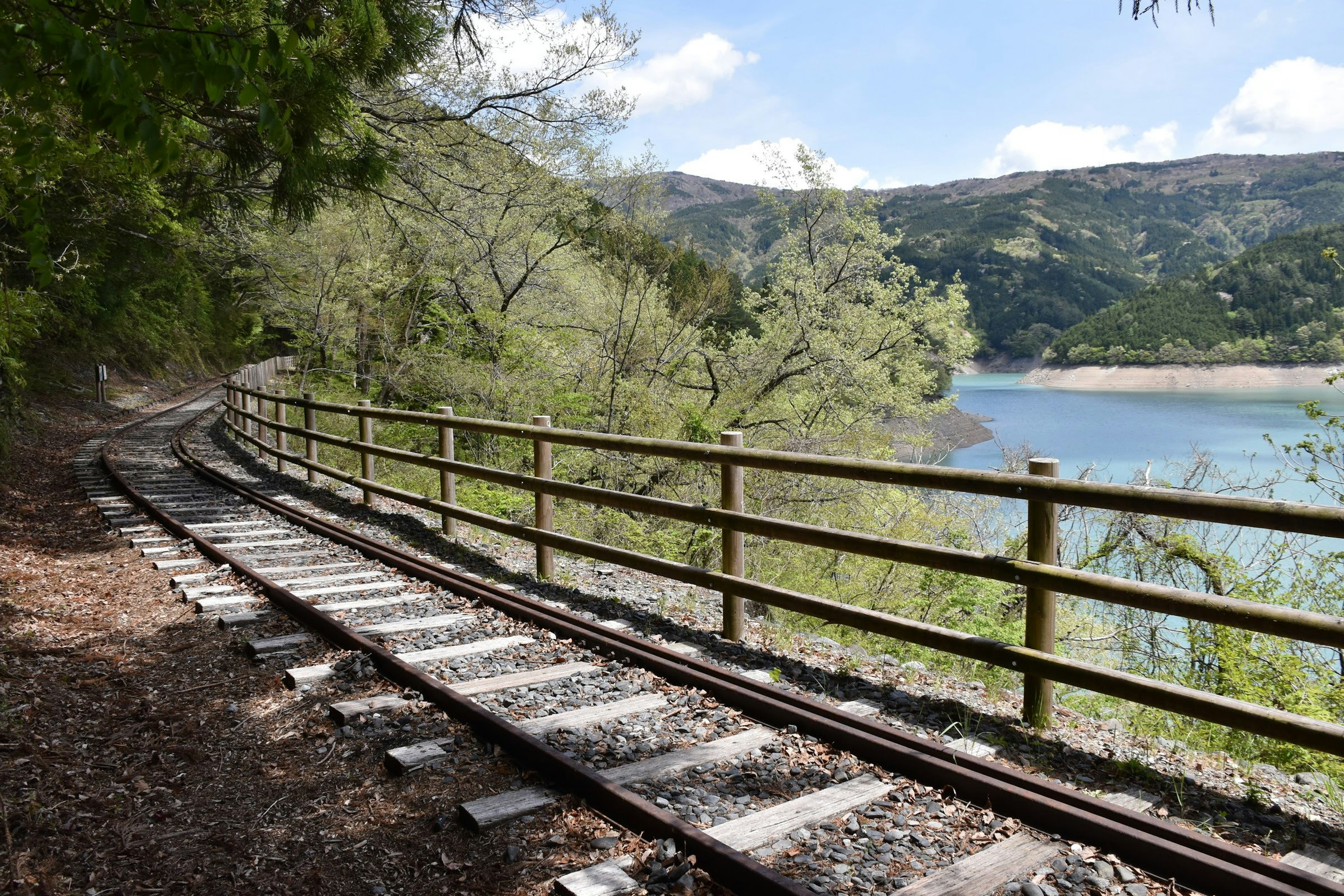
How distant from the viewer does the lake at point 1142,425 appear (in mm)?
30003

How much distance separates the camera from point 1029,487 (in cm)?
378

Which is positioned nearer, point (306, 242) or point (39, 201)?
point (39, 201)

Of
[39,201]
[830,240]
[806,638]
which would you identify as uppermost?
[830,240]

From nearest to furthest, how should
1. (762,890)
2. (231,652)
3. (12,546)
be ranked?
1. (762,890)
2. (231,652)
3. (12,546)

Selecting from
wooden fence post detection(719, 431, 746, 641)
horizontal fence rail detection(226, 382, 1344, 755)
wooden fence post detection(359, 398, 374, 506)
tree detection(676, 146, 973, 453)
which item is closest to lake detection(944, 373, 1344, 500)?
tree detection(676, 146, 973, 453)

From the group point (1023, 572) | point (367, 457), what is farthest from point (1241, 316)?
point (1023, 572)

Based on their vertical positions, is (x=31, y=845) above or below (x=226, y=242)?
below

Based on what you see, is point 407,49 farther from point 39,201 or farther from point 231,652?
point 231,652

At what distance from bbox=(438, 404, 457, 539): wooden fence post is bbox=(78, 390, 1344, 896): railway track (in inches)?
72.9

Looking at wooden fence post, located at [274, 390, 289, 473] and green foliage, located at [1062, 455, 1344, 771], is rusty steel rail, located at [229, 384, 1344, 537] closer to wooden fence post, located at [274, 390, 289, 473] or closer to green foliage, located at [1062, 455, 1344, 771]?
green foliage, located at [1062, 455, 1344, 771]

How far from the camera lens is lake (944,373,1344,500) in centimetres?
3000

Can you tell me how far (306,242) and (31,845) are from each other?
19.2 metres

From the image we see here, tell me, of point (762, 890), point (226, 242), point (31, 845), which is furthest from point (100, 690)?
point (226, 242)

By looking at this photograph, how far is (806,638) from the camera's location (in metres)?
5.61
